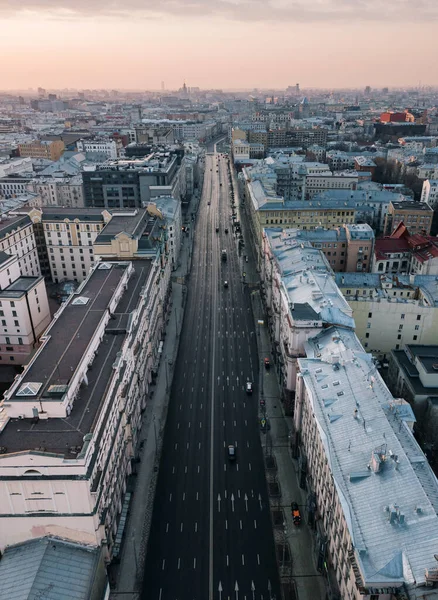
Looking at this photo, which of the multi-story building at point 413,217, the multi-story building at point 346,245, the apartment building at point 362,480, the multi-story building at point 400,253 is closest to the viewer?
the apartment building at point 362,480

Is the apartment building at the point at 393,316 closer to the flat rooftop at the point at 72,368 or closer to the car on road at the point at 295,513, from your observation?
the car on road at the point at 295,513

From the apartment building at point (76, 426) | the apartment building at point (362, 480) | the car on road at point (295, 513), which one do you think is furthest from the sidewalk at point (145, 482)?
the apartment building at point (362, 480)

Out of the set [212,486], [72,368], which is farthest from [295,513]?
[72,368]

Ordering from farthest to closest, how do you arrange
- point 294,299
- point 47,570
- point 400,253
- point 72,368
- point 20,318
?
point 400,253, point 20,318, point 294,299, point 72,368, point 47,570

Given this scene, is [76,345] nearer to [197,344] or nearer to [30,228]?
[197,344]

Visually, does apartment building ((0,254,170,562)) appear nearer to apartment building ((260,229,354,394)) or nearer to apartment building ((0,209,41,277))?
apartment building ((260,229,354,394))

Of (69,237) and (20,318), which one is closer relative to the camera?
(20,318)

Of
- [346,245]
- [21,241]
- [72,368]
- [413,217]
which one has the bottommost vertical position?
[346,245]

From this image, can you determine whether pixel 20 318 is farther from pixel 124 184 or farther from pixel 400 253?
pixel 400 253
